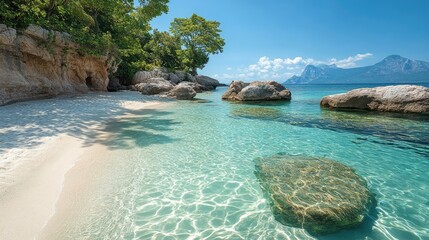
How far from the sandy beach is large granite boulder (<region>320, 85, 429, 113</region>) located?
16.7 m

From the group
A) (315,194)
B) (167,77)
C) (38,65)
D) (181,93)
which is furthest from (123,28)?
(315,194)

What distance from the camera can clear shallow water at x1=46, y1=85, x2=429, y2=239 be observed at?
3.78m

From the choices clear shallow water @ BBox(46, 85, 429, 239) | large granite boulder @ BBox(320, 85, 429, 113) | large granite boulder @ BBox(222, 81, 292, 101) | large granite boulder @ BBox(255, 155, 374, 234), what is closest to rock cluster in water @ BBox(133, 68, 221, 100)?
large granite boulder @ BBox(222, 81, 292, 101)

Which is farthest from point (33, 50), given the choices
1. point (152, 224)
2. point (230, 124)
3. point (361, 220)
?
point (361, 220)

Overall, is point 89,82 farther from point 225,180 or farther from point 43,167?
point 225,180

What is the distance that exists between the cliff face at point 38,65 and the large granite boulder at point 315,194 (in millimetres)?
14709

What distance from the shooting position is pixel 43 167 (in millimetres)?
5574

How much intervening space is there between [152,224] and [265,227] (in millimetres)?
1902

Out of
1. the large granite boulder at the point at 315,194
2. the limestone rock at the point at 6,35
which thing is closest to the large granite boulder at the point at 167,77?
the limestone rock at the point at 6,35

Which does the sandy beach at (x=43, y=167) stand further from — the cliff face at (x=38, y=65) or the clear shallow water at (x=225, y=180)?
the cliff face at (x=38, y=65)

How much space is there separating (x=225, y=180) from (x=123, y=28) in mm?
28494

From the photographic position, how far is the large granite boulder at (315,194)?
3941mm

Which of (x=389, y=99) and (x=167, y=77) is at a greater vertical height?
(x=167, y=77)

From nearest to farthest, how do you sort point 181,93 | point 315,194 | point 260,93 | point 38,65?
point 315,194 < point 38,65 < point 260,93 < point 181,93
